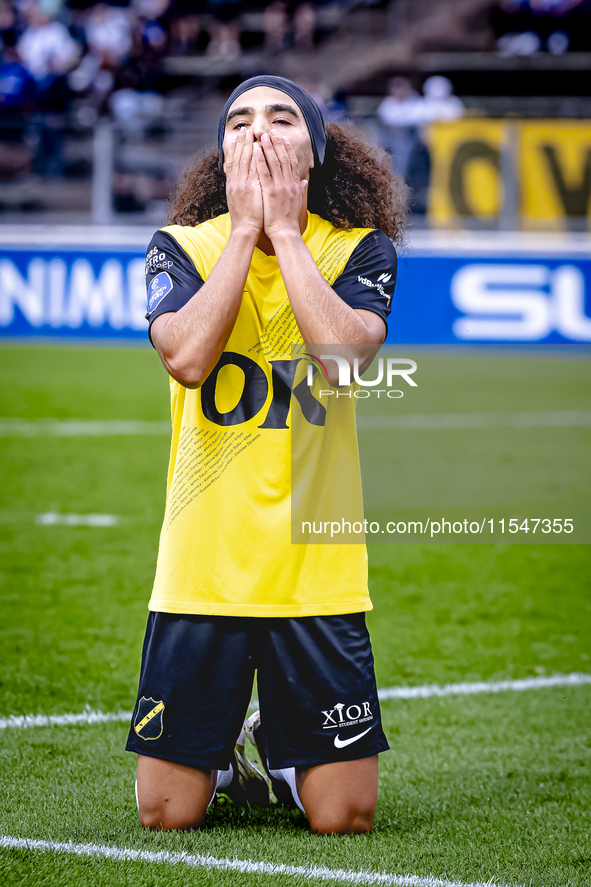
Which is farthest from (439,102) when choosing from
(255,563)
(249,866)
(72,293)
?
(249,866)

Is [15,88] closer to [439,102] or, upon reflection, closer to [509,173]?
[439,102]

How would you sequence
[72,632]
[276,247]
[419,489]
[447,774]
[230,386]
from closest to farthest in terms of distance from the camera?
[276,247] → [230,386] → [447,774] → [72,632] → [419,489]

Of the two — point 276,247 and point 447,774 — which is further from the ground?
point 276,247

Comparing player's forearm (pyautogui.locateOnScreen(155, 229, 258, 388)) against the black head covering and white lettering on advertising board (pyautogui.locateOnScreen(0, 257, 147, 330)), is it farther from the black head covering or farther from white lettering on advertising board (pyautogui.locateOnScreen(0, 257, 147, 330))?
white lettering on advertising board (pyautogui.locateOnScreen(0, 257, 147, 330))

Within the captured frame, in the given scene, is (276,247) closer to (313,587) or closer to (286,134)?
(286,134)

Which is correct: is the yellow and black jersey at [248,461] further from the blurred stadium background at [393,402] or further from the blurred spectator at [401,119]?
the blurred spectator at [401,119]

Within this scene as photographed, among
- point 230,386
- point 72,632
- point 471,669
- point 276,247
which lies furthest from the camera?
point 72,632

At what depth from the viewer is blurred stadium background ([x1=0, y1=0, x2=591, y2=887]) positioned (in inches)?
116

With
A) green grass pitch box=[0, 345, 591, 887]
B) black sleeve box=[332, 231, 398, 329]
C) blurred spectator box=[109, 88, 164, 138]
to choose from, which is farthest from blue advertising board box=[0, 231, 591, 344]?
black sleeve box=[332, 231, 398, 329]

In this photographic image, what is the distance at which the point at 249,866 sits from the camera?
2.49 m

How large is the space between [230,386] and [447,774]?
149 centimetres

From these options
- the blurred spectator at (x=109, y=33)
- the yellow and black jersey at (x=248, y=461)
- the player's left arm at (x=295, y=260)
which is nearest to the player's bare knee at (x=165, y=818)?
the yellow and black jersey at (x=248, y=461)

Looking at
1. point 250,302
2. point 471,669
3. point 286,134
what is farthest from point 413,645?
point 286,134

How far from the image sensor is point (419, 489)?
293 inches
